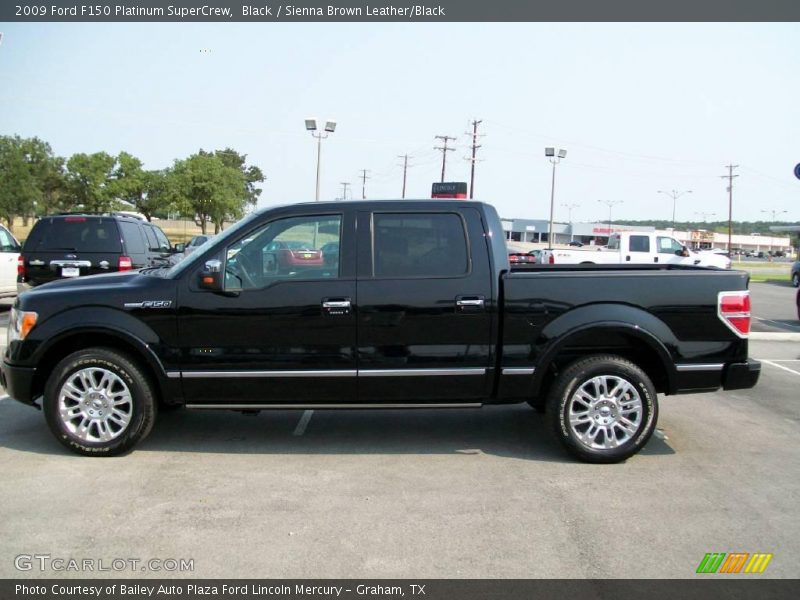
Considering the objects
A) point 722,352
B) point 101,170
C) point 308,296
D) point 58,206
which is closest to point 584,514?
point 722,352

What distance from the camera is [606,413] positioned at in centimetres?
512

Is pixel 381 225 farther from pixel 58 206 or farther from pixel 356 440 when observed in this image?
pixel 58 206

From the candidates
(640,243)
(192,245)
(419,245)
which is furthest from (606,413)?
(192,245)

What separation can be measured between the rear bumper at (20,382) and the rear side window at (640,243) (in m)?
21.7

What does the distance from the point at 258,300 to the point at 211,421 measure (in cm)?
178

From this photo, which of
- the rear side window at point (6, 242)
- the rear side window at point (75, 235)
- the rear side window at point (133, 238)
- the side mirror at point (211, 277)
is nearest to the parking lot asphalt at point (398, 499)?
the side mirror at point (211, 277)

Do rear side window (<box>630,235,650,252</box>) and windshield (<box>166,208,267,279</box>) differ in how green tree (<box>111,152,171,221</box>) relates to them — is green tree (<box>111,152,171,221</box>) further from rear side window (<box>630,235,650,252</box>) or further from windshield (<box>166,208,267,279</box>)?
windshield (<box>166,208,267,279</box>)

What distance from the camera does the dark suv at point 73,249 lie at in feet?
34.0

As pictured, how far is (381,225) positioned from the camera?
5199 mm

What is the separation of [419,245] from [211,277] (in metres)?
1.58

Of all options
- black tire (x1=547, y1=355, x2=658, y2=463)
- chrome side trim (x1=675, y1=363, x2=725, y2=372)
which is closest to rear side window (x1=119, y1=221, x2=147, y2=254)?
black tire (x1=547, y1=355, x2=658, y2=463)

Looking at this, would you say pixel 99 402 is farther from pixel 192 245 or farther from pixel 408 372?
pixel 192 245

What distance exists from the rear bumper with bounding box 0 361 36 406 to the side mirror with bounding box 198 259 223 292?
4.86 feet

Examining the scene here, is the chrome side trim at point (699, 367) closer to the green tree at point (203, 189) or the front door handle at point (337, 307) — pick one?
the front door handle at point (337, 307)
